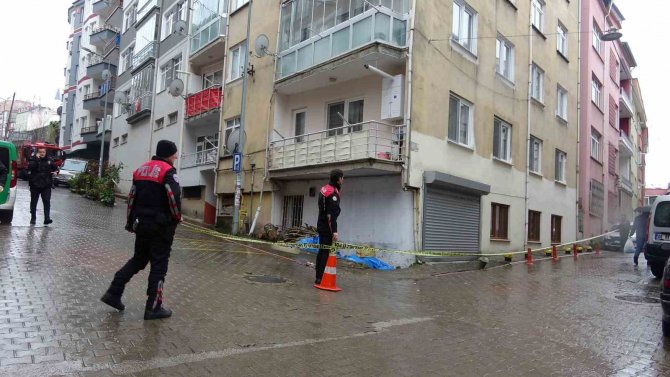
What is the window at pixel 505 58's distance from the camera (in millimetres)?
17625

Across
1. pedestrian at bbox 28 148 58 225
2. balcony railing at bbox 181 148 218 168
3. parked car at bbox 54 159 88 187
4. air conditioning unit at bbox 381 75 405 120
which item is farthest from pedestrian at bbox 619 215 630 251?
parked car at bbox 54 159 88 187

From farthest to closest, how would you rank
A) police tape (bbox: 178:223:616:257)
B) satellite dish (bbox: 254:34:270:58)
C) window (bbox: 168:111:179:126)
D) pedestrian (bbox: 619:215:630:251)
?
1. window (bbox: 168:111:179:126)
2. pedestrian (bbox: 619:215:630:251)
3. satellite dish (bbox: 254:34:270:58)
4. police tape (bbox: 178:223:616:257)

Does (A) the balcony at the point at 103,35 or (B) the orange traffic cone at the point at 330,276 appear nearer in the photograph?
(B) the orange traffic cone at the point at 330,276

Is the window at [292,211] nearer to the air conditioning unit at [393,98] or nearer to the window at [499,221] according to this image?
the air conditioning unit at [393,98]

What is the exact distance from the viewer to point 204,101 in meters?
22.2

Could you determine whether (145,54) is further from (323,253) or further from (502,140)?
(323,253)

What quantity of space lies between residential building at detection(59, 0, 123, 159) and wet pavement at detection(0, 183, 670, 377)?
111ft

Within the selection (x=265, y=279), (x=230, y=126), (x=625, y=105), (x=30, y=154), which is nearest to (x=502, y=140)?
(x=230, y=126)

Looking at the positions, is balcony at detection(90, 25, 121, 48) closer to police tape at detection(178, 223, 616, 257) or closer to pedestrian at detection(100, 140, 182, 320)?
police tape at detection(178, 223, 616, 257)

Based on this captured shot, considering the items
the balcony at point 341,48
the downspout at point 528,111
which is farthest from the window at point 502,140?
the balcony at point 341,48

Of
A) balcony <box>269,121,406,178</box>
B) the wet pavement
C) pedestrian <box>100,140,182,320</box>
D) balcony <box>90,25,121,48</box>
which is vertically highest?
balcony <box>90,25,121,48</box>

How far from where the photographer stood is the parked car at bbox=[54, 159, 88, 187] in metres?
30.2

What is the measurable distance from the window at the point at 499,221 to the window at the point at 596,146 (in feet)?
35.5

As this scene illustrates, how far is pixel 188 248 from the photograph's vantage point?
11.7 m
